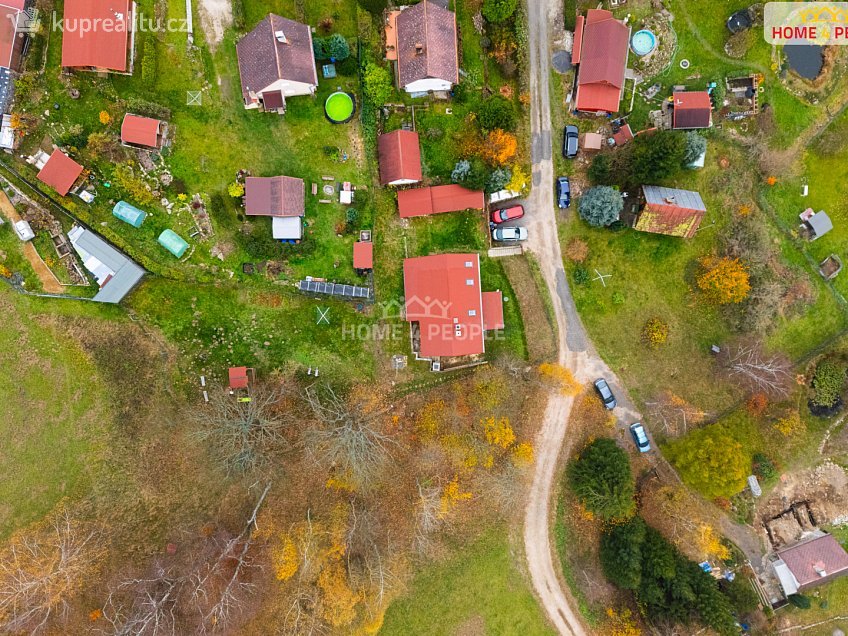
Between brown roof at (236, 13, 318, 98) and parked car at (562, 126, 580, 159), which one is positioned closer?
brown roof at (236, 13, 318, 98)

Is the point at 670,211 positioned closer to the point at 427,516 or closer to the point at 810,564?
the point at 427,516

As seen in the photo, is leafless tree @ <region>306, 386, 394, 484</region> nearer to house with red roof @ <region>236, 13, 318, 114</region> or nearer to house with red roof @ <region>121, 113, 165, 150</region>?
house with red roof @ <region>121, 113, 165, 150</region>

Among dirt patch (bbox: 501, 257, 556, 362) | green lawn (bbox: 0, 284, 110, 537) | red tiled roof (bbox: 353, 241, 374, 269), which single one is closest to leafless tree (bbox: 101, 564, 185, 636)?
green lawn (bbox: 0, 284, 110, 537)

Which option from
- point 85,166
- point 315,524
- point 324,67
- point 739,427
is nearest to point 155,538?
point 315,524

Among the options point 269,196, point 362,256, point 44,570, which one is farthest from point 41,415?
point 362,256

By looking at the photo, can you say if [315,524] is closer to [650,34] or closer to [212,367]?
[212,367]

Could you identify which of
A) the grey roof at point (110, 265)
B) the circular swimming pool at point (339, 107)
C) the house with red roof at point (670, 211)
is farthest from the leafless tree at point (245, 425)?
the house with red roof at point (670, 211)

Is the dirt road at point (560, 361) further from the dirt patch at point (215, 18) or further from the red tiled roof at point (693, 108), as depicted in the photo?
the dirt patch at point (215, 18)
